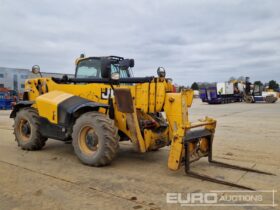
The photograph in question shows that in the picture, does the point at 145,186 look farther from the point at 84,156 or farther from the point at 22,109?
the point at 22,109

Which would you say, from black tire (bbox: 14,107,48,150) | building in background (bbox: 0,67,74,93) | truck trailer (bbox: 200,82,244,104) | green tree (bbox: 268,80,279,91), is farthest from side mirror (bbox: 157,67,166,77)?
Result: green tree (bbox: 268,80,279,91)

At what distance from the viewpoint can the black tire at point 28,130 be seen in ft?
24.2

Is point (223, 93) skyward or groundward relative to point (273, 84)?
groundward

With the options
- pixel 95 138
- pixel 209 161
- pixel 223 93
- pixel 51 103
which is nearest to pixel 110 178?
pixel 95 138

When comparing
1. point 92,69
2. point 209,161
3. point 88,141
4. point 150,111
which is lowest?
point 209,161

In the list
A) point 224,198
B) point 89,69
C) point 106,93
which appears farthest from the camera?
point 89,69

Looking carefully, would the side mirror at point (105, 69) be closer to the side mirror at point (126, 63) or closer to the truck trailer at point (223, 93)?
the side mirror at point (126, 63)

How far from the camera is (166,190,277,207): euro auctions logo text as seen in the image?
4.22 metres

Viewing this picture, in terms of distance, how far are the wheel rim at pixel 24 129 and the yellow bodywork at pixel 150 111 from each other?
2.89ft

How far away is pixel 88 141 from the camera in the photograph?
20.3 ft

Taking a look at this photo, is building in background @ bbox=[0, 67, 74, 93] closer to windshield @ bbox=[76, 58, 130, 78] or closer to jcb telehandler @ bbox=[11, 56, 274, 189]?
windshield @ bbox=[76, 58, 130, 78]

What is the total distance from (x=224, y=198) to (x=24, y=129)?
17.2 feet

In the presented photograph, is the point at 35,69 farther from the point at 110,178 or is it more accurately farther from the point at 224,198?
the point at 224,198

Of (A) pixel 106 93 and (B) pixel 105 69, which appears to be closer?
(B) pixel 105 69
